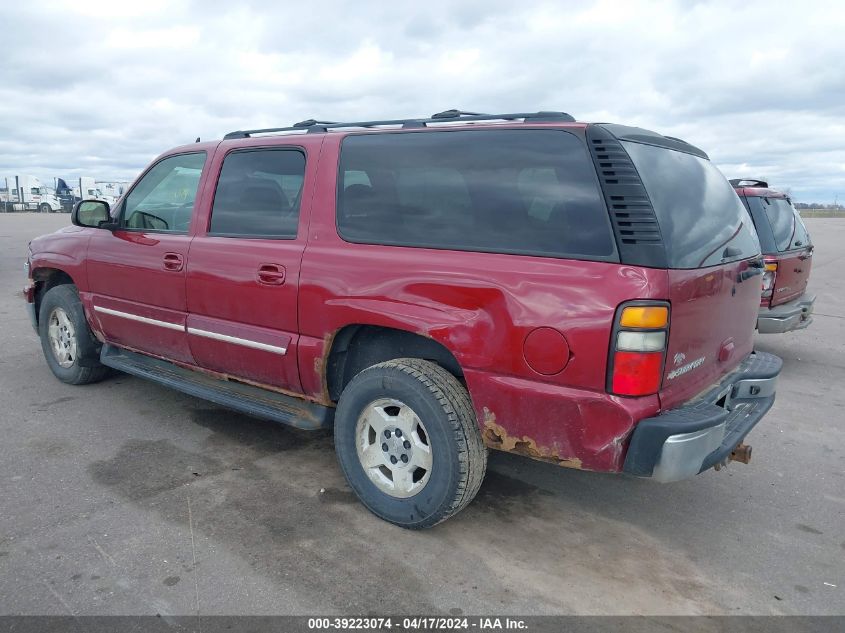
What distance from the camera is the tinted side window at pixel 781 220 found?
245 inches

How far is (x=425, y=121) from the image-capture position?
3.29 metres

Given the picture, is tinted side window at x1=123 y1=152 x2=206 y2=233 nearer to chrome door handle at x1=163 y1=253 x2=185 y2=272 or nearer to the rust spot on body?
chrome door handle at x1=163 y1=253 x2=185 y2=272

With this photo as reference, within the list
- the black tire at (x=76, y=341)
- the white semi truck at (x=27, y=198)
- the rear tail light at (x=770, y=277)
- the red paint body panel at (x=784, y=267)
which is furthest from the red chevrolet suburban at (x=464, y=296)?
the white semi truck at (x=27, y=198)

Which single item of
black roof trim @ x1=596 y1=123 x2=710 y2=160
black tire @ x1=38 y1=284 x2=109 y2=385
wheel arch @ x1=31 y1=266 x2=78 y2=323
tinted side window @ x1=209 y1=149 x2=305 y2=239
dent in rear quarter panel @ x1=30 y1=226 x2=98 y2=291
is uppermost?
black roof trim @ x1=596 y1=123 x2=710 y2=160

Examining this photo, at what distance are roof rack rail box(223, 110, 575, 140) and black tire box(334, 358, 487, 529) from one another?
1221 millimetres

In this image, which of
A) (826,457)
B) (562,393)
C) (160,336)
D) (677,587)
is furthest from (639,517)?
(160,336)

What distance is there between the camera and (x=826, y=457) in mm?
4188

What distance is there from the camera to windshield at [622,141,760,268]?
2672mm

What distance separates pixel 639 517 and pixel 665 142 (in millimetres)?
1902

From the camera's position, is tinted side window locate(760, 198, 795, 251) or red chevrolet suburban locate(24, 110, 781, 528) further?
tinted side window locate(760, 198, 795, 251)

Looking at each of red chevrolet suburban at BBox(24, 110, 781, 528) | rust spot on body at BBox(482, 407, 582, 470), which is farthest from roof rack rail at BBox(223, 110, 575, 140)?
rust spot on body at BBox(482, 407, 582, 470)

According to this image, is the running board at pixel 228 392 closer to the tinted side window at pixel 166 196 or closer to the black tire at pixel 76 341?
the black tire at pixel 76 341

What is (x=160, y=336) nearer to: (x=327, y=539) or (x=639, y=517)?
(x=327, y=539)

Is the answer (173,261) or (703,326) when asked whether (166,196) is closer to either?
(173,261)
